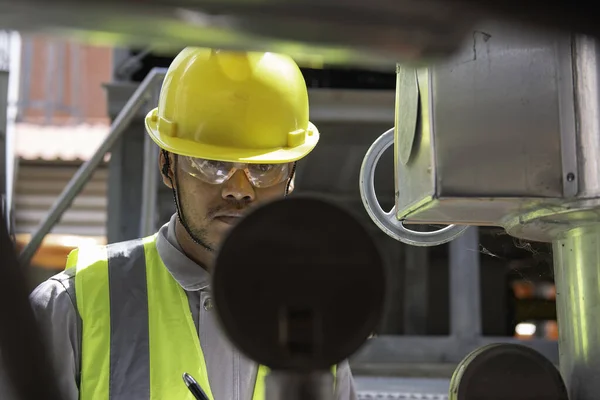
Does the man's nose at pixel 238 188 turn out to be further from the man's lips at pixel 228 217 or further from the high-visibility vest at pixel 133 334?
the high-visibility vest at pixel 133 334

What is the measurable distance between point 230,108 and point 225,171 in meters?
0.17

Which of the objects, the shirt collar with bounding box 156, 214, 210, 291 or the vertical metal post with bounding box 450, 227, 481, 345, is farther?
the vertical metal post with bounding box 450, 227, 481, 345

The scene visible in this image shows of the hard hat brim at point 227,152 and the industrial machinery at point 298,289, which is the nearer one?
the industrial machinery at point 298,289

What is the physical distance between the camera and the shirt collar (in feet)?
6.93

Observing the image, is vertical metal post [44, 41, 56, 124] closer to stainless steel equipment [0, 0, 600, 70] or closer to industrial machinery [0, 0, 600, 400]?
industrial machinery [0, 0, 600, 400]

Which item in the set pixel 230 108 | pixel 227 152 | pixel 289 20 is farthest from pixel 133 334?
pixel 289 20

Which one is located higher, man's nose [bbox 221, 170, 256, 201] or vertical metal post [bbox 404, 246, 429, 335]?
man's nose [bbox 221, 170, 256, 201]

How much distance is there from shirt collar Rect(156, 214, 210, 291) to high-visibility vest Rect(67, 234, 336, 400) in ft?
0.07

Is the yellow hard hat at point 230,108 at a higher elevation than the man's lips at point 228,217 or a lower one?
higher

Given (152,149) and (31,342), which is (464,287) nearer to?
(152,149)

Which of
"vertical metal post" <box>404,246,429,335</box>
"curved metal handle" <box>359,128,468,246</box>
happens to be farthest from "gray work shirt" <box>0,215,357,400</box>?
"vertical metal post" <box>404,246,429,335</box>

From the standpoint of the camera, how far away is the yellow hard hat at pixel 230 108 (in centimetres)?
222

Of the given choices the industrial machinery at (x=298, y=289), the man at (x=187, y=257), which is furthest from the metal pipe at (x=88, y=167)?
the industrial machinery at (x=298, y=289)

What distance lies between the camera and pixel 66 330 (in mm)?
1938
